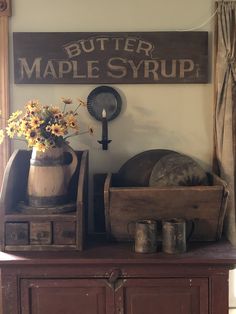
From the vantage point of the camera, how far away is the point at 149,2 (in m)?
2.34

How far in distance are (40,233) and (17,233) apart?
0.31 ft

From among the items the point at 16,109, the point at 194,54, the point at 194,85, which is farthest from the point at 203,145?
the point at 16,109

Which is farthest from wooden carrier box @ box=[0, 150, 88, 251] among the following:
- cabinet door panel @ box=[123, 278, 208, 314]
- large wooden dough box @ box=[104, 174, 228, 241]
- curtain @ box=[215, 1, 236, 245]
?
curtain @ box=[215, 1, 236, 245]

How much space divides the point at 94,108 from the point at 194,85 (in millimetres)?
512

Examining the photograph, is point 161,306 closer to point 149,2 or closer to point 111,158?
point 111,158

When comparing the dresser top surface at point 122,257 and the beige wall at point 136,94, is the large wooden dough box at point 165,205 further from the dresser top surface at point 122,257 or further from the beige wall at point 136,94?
the beige wall at point 136,94

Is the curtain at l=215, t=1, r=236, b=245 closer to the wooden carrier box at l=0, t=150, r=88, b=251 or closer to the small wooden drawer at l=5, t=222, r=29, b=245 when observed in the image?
the wooden carrier box at l=0, t=150, r=88, b=251

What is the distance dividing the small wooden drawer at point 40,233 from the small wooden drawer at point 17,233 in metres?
0.02

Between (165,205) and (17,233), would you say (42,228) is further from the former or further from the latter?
(165,205)

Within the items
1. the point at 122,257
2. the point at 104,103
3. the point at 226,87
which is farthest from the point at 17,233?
the point at 226,87

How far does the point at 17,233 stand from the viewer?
1982 millimetres

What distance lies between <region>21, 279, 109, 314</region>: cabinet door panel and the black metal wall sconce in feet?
2.33

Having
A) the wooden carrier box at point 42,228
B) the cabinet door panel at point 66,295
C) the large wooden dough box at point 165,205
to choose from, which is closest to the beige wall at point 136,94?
the large wooden dough box at point 165,205

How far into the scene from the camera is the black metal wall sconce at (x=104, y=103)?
2.36 meters
